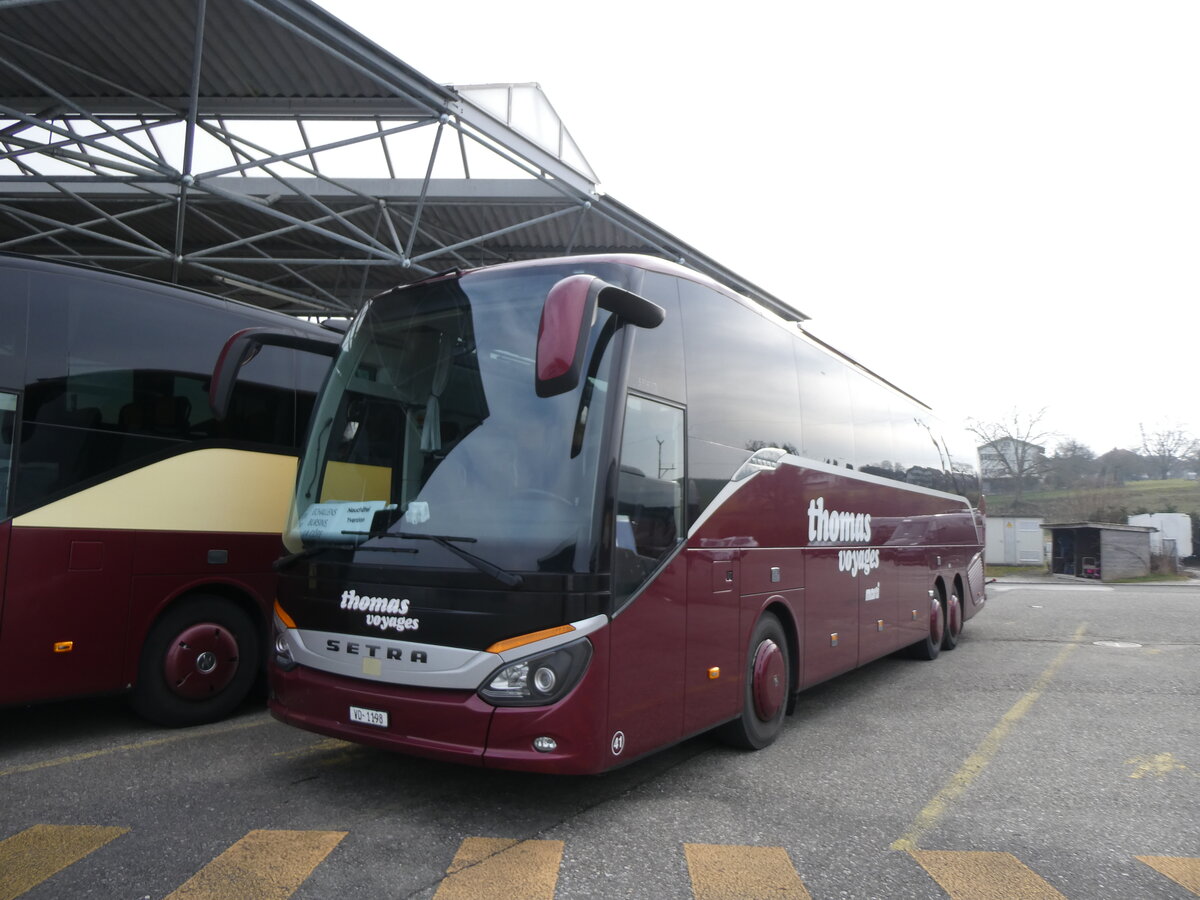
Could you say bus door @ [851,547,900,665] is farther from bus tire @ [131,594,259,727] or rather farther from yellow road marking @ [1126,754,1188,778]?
bus tire @ [131,594,259,727]

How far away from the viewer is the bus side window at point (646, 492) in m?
4.68

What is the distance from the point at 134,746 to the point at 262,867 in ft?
8.87

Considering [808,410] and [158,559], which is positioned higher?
[808,410]

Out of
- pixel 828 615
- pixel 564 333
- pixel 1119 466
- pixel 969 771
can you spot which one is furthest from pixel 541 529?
pixel 1119 466

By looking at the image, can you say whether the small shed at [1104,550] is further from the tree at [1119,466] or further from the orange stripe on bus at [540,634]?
the orange stripe on bus at [540,634]

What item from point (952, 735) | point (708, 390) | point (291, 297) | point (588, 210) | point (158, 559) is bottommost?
point (952, 735)

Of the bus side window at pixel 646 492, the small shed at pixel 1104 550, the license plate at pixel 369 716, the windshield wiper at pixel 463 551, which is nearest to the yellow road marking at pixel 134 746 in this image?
the license plate at pixel 369 716

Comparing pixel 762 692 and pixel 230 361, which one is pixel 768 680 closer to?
pixel 762 692

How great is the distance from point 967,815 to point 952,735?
7.07 feet

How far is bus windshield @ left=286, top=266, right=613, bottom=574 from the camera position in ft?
14.7

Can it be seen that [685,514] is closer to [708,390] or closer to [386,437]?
[708,390]

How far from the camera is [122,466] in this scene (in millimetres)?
6219

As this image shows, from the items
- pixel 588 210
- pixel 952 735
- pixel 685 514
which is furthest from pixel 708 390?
pixel 588 210

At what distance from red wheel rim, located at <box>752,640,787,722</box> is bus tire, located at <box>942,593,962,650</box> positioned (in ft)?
21.2
